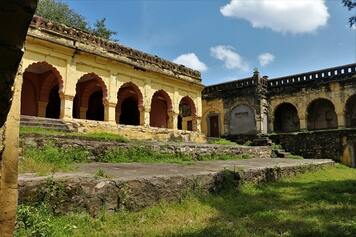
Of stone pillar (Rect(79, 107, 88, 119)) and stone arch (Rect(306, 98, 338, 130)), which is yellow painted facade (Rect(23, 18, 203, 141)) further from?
stone arch (Rect(306, 98, 338, 130))

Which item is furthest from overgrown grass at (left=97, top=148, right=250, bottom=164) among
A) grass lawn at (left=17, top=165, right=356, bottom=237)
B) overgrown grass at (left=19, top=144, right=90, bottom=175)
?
grass lawn at (left=17, top=165, right=356, bottom=237)

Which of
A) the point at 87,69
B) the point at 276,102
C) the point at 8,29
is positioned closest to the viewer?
the point at 8,29

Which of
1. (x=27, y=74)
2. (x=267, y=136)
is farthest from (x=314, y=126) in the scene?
(x=27, y=74)

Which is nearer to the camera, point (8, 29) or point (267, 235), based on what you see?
point (8, 29)

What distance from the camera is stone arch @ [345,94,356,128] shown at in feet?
76.6

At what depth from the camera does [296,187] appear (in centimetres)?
848

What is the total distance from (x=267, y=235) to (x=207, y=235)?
0.73m

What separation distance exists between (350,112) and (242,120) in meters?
7.06

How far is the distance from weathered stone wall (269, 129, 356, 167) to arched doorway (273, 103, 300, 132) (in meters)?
5.05

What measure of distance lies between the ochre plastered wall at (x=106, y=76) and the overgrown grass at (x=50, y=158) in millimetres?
5461

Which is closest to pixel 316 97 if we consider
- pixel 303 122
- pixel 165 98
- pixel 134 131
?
pixel 303 122

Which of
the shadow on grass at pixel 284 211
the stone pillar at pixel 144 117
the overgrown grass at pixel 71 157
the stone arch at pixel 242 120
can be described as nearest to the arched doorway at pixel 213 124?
the stone arch at pixel 242 120

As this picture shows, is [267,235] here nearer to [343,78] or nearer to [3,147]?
[3,147]

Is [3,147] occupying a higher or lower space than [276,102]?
lower
